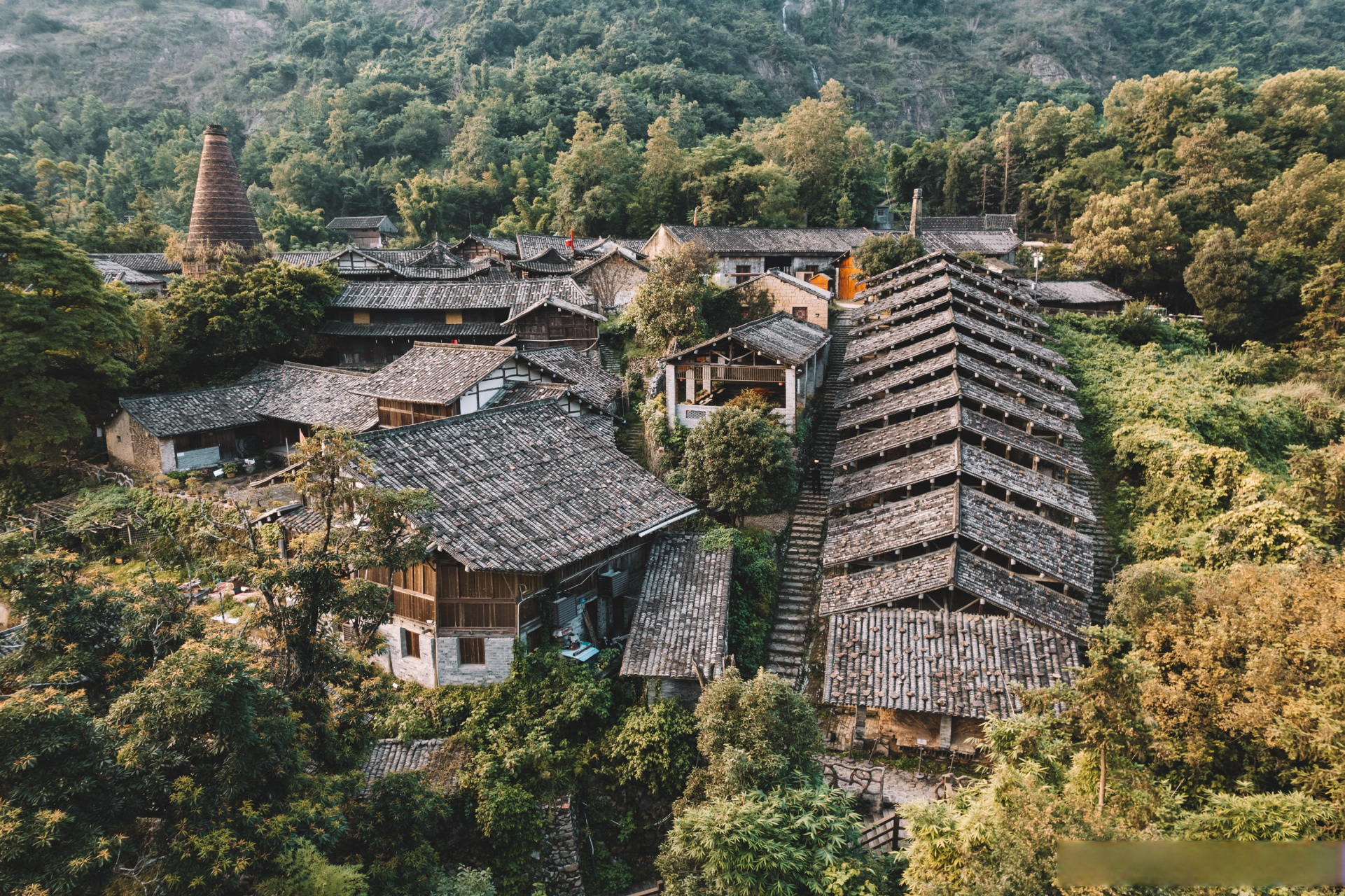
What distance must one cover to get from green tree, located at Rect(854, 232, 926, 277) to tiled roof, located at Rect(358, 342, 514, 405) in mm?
26300

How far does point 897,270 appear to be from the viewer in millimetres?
43375

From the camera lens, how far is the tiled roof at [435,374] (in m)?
26.4

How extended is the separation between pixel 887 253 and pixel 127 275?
142 feet

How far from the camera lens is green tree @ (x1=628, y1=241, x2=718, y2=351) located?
3042 cm

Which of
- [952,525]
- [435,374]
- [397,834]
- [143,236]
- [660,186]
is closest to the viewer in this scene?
[397,834]

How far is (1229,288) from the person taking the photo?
137ft

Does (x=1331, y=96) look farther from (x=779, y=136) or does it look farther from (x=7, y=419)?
(x=7, y=419)

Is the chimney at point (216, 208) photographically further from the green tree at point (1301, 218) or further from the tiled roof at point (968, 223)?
the green tree at point (1301, 218)

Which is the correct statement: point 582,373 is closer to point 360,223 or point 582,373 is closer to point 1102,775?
point 1102,775

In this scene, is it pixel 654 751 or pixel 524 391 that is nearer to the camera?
pixel 654 751

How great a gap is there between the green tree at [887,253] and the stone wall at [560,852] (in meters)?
36.9

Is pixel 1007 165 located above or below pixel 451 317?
above

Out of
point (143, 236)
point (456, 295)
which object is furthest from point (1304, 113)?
point (143, 236)

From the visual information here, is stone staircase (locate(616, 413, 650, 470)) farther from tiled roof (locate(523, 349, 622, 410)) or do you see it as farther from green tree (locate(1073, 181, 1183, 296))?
green tree (locate(1073, 181, 1183, 296))
